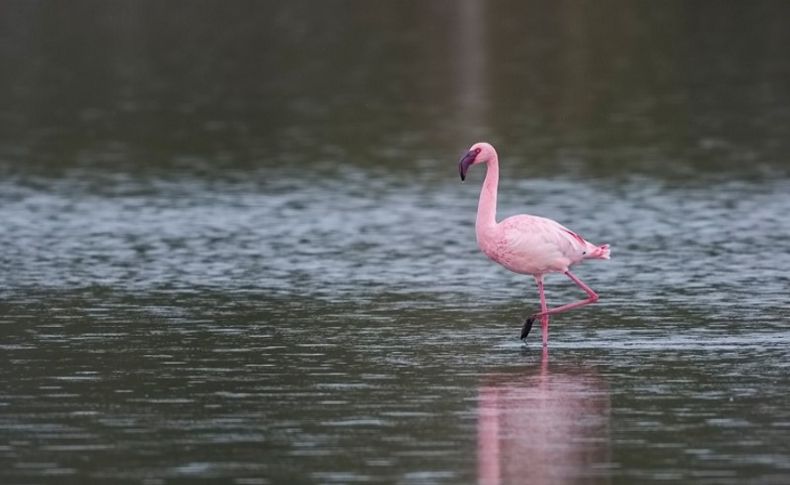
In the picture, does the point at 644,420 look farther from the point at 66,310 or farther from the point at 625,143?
the point at 625,143

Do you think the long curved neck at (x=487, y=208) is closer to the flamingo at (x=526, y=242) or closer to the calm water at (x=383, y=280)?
the flamingo at (x=526, y=242)

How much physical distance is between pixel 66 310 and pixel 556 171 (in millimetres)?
13116

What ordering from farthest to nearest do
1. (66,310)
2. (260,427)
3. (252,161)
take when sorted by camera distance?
(252,161) < (66,310) < (260,427)

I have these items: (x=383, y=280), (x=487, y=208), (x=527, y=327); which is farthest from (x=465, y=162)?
(x=383, y=280)

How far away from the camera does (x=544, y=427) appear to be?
39.3 ft

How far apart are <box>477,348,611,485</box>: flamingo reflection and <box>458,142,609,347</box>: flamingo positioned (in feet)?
4.89

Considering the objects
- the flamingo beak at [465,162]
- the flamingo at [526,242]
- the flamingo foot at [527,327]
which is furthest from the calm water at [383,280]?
the flamingo beak at [465,162]

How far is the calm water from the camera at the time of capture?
38.0ft

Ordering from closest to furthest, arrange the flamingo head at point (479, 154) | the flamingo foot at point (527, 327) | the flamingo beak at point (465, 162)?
the flamingo foot at point (527, 327), the flamingo beak at point (465, 162), the flamingo head at point (479, 154)

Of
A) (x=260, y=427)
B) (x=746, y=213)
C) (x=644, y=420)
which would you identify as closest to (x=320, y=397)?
(x=260, y=427)

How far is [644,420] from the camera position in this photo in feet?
39.8

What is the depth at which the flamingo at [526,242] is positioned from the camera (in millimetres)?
15617

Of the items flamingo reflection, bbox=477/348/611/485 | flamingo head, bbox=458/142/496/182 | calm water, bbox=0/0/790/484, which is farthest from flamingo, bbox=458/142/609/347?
flamingo reflection, bbox=477/348/611/485

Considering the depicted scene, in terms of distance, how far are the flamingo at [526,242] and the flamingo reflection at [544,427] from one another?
4.89 feet
